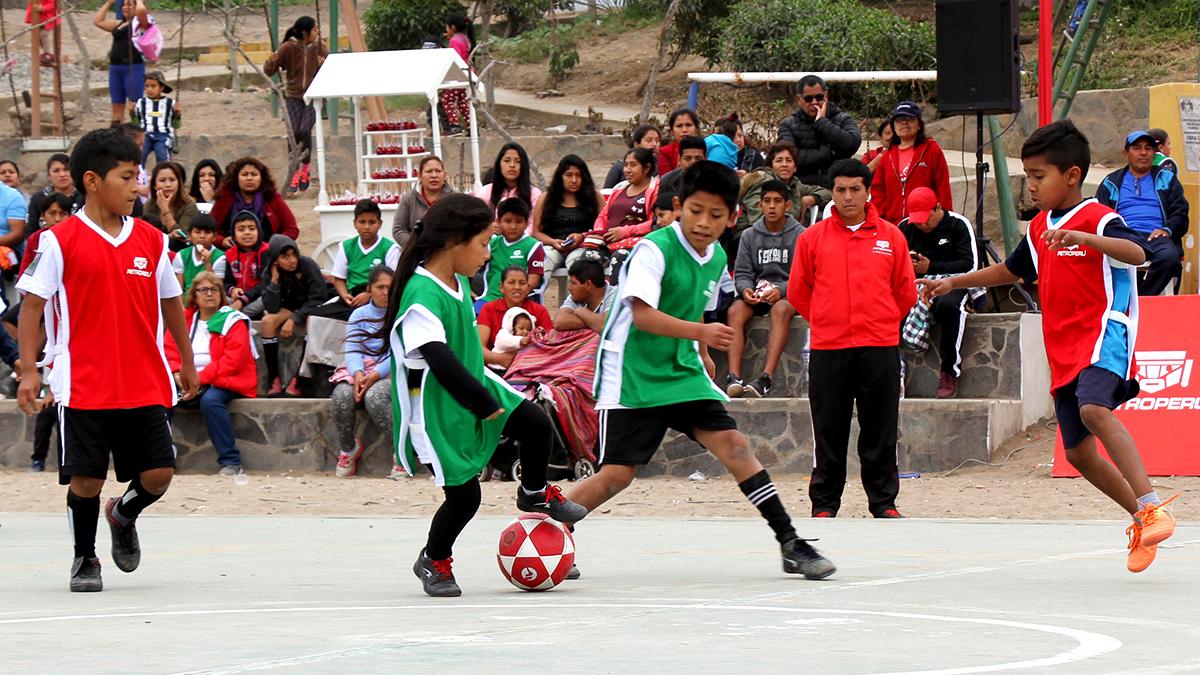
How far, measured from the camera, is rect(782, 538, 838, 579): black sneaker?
23.6 ft

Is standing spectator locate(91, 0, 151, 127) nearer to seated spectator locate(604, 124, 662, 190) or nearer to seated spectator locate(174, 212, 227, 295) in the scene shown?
seated spectator locate(174, 212, 227, 295)

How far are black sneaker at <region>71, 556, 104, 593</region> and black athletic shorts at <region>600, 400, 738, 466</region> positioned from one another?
7.24 ft

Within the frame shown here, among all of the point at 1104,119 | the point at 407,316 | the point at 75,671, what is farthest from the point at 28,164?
the point at 75,671

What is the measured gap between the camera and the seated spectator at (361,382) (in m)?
13.7

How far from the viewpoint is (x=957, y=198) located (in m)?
19.8

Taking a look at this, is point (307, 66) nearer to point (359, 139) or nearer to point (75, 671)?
point (359, 139)

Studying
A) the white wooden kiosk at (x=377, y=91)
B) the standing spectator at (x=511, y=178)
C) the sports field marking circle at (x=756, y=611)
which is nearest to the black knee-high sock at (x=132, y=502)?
the sports field marking circle at (x=756, y=611)

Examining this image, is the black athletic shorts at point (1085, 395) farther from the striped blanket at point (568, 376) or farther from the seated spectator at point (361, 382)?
the seated spectator at point (361, 382)

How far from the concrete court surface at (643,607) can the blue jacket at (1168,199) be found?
16.7 feet

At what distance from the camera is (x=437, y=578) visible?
23.0 feet

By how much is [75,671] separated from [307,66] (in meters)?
16.6

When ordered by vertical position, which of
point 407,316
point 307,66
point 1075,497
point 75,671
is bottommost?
point 1075,497

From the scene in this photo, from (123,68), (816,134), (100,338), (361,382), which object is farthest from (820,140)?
(123,68)

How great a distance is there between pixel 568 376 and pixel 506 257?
1764 millimetres
